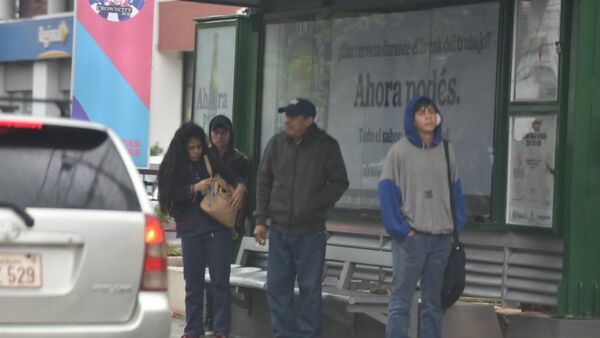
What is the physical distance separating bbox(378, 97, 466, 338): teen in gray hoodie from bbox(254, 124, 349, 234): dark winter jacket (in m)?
0.85

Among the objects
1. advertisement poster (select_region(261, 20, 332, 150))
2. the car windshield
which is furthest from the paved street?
the car windshield

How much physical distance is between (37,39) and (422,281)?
1127 inches

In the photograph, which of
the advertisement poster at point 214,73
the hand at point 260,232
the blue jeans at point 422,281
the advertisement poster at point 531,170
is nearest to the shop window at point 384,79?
the advertisement poster at point 531,170

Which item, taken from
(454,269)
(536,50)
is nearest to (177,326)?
(454,269)

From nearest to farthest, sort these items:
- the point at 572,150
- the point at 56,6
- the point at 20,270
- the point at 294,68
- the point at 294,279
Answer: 1. the point at 20,270
2. the point at 572,150
3. the point at 294,279
4. the point at 294,68
5. the point at 56,6

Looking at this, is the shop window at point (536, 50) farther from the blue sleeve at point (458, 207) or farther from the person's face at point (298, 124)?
the person's face at point (298, 124)

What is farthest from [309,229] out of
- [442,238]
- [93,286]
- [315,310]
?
[93,286]

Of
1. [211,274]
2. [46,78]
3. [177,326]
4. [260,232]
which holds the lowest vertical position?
[177,326]

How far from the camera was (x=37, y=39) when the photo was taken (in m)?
36.3

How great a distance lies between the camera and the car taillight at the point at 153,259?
21.6 feet

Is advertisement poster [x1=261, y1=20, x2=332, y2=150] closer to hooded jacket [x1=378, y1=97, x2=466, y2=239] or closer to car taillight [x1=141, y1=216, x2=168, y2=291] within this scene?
hooded jacket [x1=378, y1=97, x2=466, y2=239]

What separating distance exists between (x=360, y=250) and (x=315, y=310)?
1056 mm

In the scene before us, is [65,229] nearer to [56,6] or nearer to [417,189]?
[417,189]

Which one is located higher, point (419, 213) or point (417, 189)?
point (417, 189)
